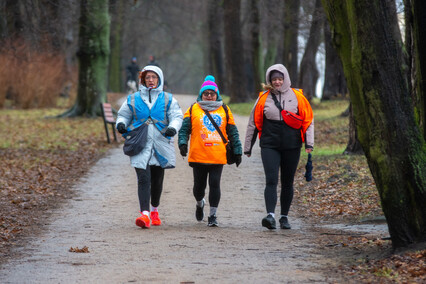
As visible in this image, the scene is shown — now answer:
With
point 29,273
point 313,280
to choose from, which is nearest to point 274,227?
point 313,280

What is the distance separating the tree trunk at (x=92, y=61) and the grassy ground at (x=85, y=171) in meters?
2.43

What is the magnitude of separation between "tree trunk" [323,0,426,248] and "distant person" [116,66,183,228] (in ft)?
9.16

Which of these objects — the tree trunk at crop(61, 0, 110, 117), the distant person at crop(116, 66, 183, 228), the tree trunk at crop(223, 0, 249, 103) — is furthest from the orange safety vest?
the tree trunk at crop(223, 0, 249, 103)

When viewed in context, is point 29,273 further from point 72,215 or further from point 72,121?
point 72,121

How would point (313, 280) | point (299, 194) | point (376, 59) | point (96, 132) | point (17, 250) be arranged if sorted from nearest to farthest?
point (313, 280) < point (376, 59) < point (17, 250) < point (299, 194) < point (96, 132)

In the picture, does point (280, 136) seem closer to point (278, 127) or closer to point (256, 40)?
point (278, 127)

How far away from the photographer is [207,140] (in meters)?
8.42

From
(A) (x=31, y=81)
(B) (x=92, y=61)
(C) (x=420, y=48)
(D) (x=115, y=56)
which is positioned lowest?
(C) (x=420, y=48)

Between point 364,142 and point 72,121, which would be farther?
point 72,121

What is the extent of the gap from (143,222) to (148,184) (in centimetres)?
48

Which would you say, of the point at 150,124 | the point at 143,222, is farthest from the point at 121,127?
the point at 143,222

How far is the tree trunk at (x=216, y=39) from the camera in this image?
40.4 m

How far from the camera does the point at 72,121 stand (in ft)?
79.5

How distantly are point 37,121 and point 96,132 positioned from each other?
4.61 meters
